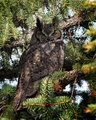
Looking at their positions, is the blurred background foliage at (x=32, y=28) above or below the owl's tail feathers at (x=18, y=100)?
above

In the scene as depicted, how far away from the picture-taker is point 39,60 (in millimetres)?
1513

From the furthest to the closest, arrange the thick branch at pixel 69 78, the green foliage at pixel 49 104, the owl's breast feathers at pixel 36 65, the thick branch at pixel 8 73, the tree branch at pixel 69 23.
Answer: the thick branch at pixel 8 73 < the tree branch at pixel 69 23 < the owl's breast feathers at pixel 36 65 < the thick branch at pixel 69 78 < the green foliage at pixel 49 104

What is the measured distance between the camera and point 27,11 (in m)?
2.03

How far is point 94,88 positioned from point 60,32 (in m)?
0.83

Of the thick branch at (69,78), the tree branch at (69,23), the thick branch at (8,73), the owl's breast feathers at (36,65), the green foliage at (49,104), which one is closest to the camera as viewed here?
the green foliage at (49,104)

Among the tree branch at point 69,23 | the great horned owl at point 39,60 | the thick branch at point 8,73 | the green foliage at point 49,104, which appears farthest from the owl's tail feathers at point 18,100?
the thick branch at point 8,73

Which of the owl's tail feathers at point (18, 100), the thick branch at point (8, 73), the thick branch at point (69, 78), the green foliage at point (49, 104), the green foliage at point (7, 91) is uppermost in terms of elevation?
the thick branch at point (8, 73)

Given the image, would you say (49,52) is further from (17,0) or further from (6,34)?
(17,0)

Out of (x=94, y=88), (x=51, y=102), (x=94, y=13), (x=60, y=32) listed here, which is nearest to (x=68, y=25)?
(x=60, y=32)

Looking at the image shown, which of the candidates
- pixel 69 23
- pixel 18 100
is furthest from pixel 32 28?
pixel 18 100

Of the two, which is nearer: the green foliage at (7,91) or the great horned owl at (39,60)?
the great horned owl at (39,60)

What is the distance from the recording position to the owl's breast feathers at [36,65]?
1399 millimetres

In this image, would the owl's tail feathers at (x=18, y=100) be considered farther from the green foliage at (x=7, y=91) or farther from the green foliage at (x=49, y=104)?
the green foliage at (x=49, y=104)

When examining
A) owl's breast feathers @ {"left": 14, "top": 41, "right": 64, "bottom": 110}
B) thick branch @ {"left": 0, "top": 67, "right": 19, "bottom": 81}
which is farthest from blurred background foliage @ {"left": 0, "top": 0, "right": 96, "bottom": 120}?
owl's breast feathers @ {"left": 14, "top": 41, "right": 64, "bottom": 110}
